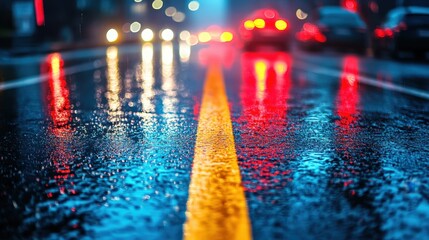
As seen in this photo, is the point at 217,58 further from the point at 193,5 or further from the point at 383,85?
the point at 193,5

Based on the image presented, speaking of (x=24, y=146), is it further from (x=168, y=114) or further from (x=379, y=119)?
(x=379, y=119)

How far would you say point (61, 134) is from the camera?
4852 millimetres

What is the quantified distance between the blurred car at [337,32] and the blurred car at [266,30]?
94cm

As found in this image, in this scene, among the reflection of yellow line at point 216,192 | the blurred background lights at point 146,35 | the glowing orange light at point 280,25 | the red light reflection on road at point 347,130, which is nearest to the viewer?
the reflection of yellow line at point 216,192

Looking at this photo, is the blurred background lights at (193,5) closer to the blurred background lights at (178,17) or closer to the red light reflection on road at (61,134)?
the blurred background lights at (178,17)

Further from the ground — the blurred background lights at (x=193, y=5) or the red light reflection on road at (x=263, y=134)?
the blurred background lights at (x=193, y=5)

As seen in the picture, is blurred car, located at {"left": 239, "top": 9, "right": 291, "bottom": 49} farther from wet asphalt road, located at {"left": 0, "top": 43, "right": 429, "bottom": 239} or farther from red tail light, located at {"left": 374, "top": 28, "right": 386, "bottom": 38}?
wet asphalt road, located at {"left": 0, "top": 43, "right": 429, "bottom": 239}

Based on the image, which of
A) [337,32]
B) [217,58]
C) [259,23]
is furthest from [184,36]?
[217,58]

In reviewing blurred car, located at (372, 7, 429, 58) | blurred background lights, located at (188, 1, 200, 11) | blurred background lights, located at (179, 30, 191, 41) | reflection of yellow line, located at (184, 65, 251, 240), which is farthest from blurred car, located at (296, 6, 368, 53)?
blurred background lights, located at (188, 1, 200, 11)

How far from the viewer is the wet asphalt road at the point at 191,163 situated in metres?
2.56

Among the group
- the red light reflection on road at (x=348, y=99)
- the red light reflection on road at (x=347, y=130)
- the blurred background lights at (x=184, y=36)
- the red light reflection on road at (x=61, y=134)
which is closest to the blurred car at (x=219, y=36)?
the blurred background lights at (x=184, y=36)

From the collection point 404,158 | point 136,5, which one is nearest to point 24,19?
point 404,158

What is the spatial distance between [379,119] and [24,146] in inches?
129

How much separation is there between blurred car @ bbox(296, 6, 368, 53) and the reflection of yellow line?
15.3 metres
